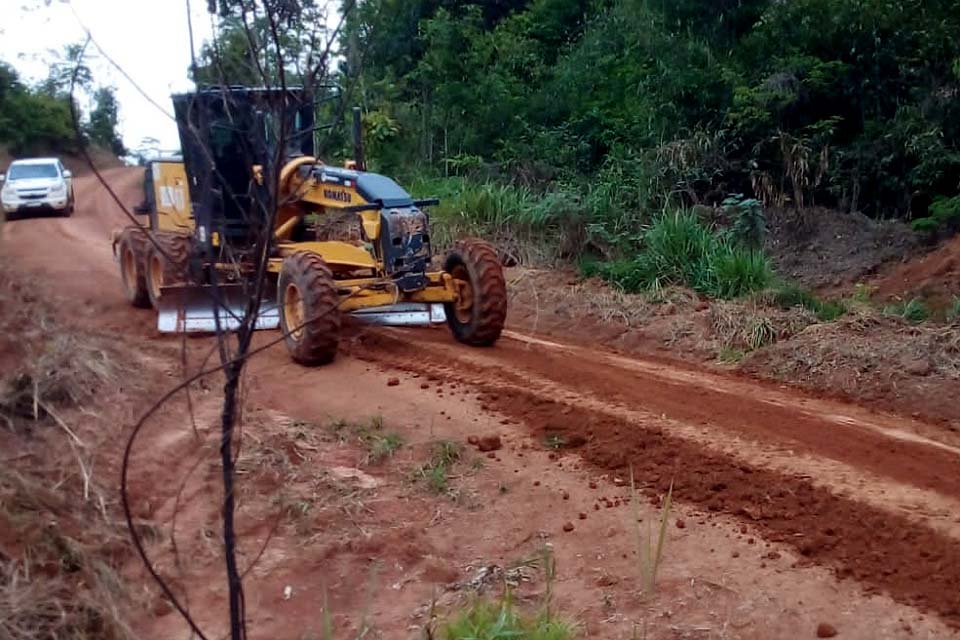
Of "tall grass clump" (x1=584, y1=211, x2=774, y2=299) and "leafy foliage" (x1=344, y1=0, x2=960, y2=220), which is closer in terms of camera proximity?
"tall grass clump" (x1=584, y1=211, x2=774, y2=299)

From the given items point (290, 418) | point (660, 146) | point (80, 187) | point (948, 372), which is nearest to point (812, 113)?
point (660, 146)

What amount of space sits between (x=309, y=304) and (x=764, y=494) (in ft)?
14.3

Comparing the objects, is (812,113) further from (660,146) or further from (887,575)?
(887,575)

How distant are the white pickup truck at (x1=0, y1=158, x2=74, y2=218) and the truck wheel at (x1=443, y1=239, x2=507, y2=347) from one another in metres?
19.5

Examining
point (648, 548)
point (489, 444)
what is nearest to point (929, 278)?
point (489, 444)

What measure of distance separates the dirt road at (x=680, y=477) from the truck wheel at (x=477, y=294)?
0.19m

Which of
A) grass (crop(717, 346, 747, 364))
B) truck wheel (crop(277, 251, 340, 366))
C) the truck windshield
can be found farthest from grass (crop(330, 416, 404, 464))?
the truck windshield

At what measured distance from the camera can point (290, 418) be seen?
337 inches

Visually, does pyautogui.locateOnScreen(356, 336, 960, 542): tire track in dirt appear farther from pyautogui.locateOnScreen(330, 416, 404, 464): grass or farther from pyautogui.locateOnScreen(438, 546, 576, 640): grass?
pyautogui.locateOnScreen(438, 546, 576, 640): grass

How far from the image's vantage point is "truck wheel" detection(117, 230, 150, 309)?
43.0 feet

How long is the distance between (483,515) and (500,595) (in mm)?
1098

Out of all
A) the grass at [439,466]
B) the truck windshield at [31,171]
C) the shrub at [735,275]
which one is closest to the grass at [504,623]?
the grass at [439,466]

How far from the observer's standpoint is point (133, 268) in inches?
530

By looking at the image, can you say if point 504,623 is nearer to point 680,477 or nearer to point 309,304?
point 680,477
